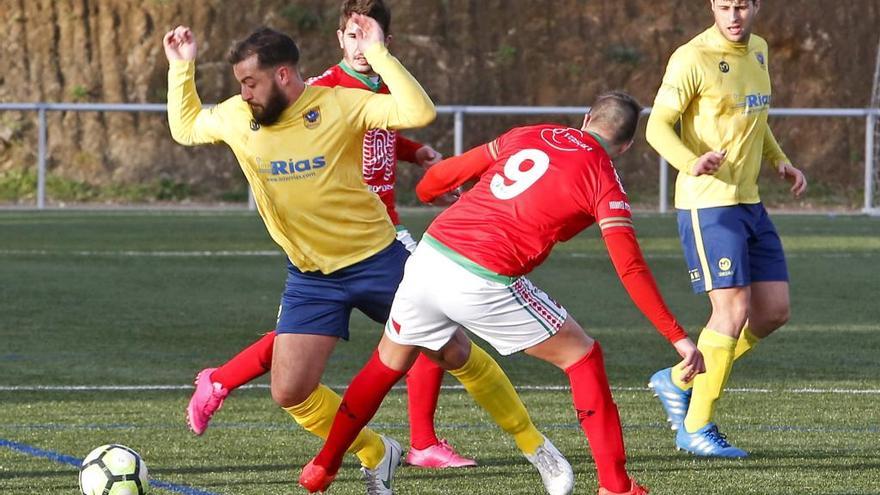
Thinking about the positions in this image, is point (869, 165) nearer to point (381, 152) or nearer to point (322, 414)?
point (381, 152)

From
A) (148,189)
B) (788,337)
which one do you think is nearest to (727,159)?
(788,337)

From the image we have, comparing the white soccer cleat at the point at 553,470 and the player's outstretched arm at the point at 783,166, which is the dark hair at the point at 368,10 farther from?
the white soccer cleat at the point at 553,470

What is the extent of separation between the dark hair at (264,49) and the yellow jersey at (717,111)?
1.82 metres

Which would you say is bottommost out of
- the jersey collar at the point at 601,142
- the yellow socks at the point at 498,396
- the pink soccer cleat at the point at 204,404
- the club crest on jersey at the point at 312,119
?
the pink soccer cleat at the point at 204,404

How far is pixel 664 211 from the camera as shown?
2603 cm

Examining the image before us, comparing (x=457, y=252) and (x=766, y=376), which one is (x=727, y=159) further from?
(x=766, y=376)

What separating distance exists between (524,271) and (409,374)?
4.59ft

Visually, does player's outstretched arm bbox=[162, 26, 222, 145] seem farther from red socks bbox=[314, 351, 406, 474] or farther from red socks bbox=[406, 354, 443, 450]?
red socks bbox=[406, 354, 443, 450]

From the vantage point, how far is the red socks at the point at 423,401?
679cm

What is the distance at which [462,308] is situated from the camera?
5523mm

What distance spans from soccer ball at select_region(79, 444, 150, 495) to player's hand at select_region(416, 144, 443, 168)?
1.62 m

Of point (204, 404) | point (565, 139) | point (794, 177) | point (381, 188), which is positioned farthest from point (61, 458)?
point (794, 177)

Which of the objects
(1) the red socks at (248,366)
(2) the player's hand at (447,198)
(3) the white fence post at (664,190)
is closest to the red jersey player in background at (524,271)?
(2) the player's hand at (447,198)

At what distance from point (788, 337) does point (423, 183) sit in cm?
613
